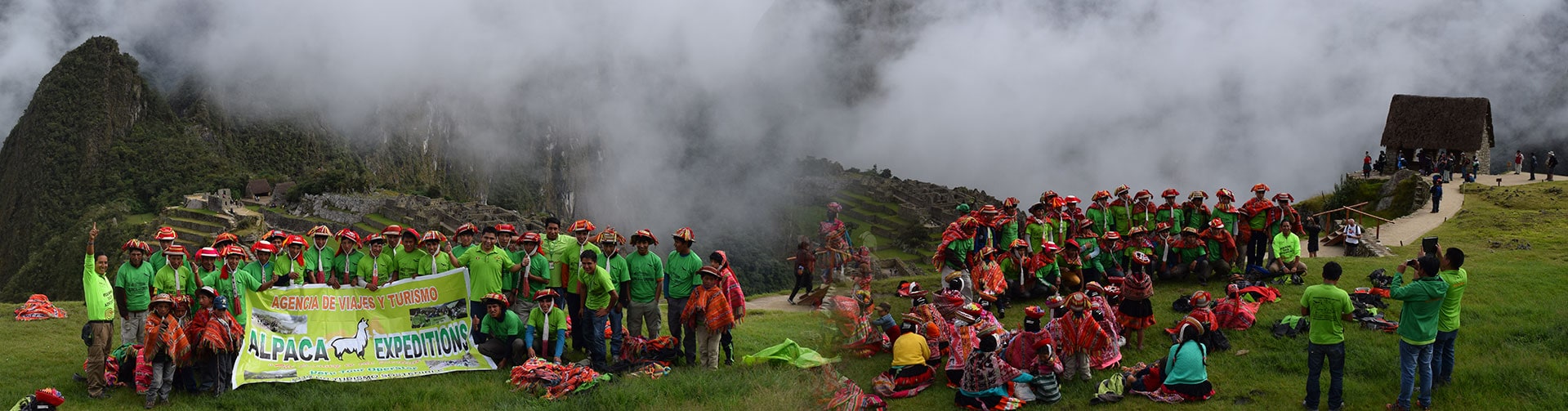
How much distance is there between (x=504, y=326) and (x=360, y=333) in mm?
1738

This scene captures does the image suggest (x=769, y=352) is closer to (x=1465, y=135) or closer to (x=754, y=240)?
(x=754, y=240)

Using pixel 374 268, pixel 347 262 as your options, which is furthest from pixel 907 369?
pixel 347 262

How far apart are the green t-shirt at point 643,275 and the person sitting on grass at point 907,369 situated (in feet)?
9.89

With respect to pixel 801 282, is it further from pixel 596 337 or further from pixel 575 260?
pixel 596 337

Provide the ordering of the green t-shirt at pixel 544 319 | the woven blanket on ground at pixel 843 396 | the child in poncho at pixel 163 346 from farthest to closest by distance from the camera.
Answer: the green t-shirt at pixel 544 319 < the child in poncho at pixel 163 346 < the woven blanket on ground at pixel 843 396

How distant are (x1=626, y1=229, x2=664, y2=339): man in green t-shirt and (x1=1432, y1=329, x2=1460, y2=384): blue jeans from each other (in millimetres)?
8197

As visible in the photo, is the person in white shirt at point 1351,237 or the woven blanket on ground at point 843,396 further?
the person in white shirt at point 1351,237

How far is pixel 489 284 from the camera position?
12.5 metres

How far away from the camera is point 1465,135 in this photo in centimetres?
3747

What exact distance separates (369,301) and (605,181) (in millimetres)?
161867

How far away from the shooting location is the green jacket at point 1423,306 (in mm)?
9359

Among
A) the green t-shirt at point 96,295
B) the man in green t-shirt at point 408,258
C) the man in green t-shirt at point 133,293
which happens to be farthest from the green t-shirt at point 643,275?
the green t-shirt at point 96,295

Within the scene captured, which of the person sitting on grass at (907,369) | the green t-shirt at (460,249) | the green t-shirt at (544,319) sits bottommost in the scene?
the person sitting on grass at (907,369)

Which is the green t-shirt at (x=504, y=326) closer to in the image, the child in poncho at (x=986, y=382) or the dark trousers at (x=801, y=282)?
the child in poncho at (x=986, y=382)
